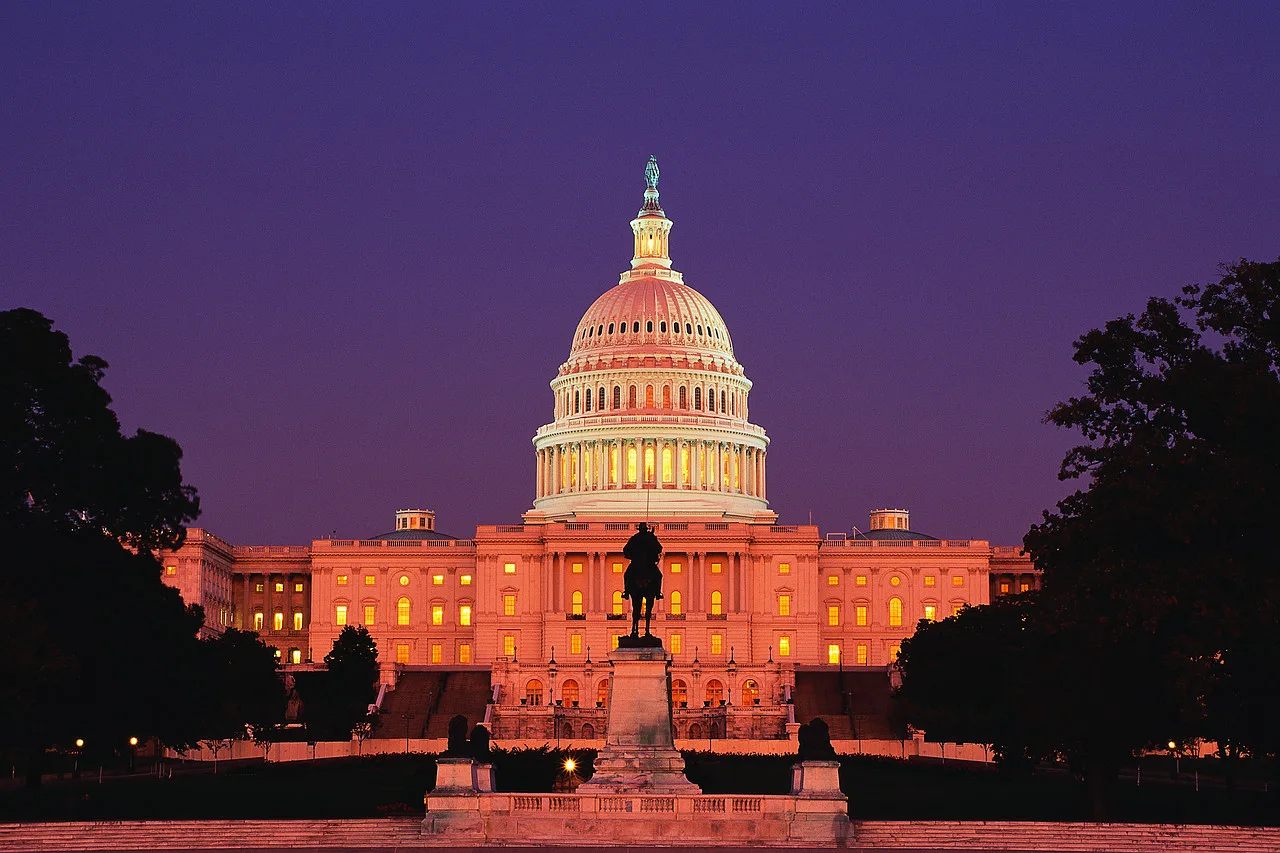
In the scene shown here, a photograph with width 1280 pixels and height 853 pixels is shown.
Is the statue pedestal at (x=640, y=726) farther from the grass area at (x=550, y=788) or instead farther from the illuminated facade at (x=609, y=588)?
the illuminated facade at (x=609, y=588)

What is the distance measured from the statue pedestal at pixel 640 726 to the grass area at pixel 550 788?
17.3 ft

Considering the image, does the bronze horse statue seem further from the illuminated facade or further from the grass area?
the illuminated facade

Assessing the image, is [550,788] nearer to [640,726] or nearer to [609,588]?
[640,726]

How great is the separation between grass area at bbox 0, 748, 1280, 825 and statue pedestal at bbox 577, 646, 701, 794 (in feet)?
17.3

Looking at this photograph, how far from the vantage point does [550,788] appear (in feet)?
231

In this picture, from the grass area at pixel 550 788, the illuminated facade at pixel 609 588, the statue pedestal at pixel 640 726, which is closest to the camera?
the statue pedestal at pixel 640 726

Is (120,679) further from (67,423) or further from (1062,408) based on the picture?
(1062,408)

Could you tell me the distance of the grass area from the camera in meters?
68.9

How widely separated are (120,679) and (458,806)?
23.0 meters

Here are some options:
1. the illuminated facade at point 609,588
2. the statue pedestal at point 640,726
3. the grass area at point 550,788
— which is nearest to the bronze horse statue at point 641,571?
the statue pedestal at point 640,726

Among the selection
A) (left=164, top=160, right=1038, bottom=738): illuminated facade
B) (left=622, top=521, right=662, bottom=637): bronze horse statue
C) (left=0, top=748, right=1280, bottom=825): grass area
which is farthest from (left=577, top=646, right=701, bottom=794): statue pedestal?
(left=164, top=160, right=1038, bottom=738): illuminated facade

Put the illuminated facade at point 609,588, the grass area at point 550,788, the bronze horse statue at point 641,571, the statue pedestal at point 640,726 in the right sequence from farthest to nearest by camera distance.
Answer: the illuminated facade at point 609,588
the grass area at point 550,788
the bronze horse statue at point 641,571
the statue pedestal at point 640,726

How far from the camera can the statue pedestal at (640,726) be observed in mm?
63781

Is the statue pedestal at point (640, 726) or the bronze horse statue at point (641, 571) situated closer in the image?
the statue pedestal at point (640, 726)
